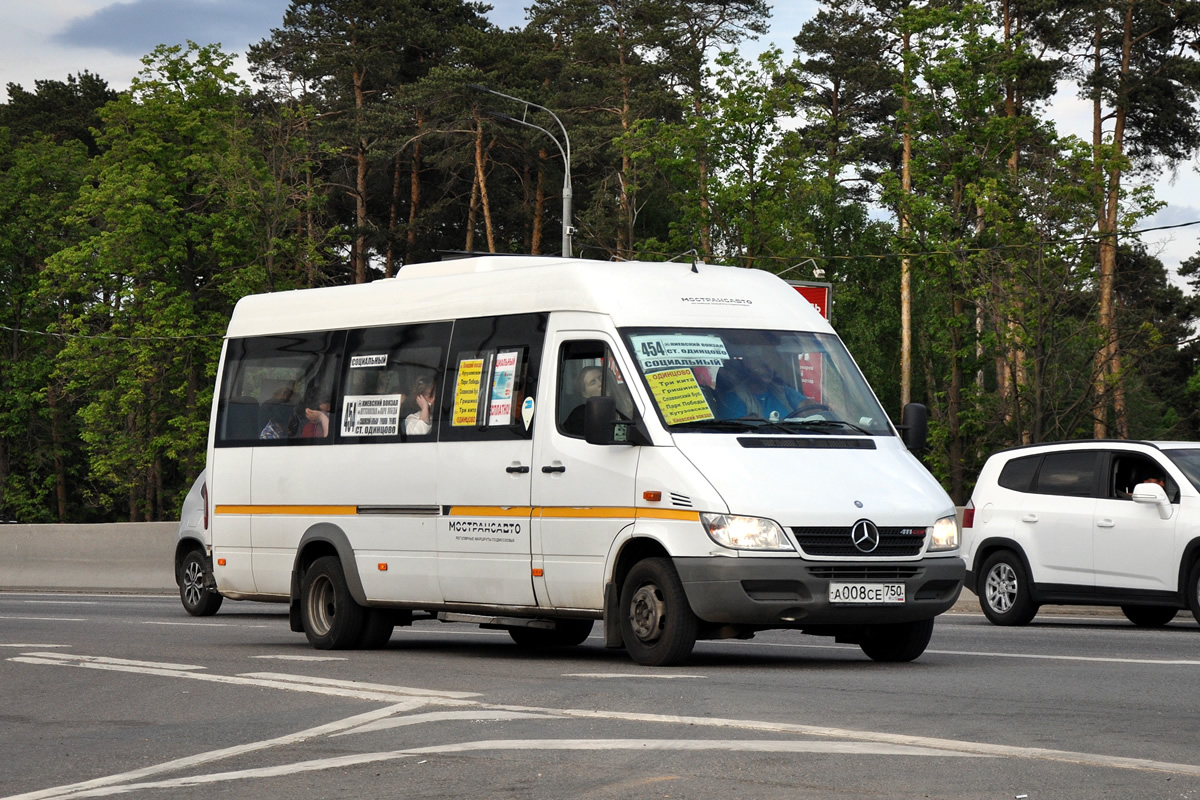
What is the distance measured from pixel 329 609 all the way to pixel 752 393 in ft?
13.8

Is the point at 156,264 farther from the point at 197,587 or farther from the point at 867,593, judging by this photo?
the point at 867,593

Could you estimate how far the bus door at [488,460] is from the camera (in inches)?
496

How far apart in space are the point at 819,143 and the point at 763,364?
174 feet

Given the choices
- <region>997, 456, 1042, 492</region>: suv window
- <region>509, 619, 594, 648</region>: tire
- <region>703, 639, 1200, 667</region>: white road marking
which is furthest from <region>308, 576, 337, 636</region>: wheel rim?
<region>997, 456, 1042, 492</region>: suv window

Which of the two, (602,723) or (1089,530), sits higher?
(1089,530)

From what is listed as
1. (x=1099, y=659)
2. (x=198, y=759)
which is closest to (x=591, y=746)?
(x=198, y=759)

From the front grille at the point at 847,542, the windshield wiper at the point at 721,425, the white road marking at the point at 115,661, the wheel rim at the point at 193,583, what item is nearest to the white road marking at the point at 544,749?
the front grille at the point at 847,542

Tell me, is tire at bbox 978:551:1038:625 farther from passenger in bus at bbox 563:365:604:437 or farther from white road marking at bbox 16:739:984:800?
white road marking at bbox 16:739:984:800

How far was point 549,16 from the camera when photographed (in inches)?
2505

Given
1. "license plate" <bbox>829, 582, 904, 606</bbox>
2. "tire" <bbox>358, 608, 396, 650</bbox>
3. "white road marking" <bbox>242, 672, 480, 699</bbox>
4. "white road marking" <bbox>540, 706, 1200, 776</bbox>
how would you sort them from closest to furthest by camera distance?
1. "white road marking" <bbox>540, 706, 1200, 776</bbox>
2. "white road marking" <bbox>242, 672, 480, 699</bbox>
3. "license plate" <bbox>829, 582, 904, 606</bbox>
4. "tire" <bbox>358, 608, 396, 650</bbox>

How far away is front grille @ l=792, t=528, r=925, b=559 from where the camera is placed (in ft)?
36.4

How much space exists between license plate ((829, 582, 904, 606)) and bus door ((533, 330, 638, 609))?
138 cm

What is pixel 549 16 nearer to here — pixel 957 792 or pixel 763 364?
pixel 763 364

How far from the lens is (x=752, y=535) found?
36.3ft
